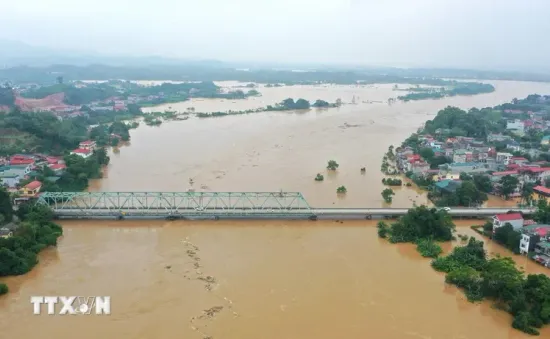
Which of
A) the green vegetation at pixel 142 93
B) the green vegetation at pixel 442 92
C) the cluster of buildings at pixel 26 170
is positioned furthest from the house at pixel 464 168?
the green vegetation at pixel 142 93

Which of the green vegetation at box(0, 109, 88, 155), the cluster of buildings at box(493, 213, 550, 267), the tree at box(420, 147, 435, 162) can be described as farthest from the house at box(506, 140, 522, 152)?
the green vegetation at box(0, 109, 88, 155)

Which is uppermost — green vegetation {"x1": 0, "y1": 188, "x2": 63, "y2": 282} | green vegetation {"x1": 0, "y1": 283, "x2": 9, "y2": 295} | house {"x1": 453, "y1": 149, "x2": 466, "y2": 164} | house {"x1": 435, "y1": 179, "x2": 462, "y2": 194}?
house {"x1": 453, "y1": 149, "x2": 466, "y2": 164}

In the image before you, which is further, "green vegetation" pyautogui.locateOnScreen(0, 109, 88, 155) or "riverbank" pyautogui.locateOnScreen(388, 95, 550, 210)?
"green vegetation" pyautogui.locateOnScreen(0, 109, 88, 155)

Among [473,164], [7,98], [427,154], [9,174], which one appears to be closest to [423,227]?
[473,164]

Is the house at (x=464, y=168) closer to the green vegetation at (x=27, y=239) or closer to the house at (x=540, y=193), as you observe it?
the house at (x=540, y=193)

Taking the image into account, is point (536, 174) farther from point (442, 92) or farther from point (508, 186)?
point (442, 92)

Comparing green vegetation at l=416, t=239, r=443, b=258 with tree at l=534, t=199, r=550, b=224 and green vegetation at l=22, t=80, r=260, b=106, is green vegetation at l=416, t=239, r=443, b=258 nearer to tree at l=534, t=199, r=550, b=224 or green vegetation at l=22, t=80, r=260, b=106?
tree at l=534, t=199, r=550, b=224

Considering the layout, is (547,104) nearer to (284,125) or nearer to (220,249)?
(284,125)
